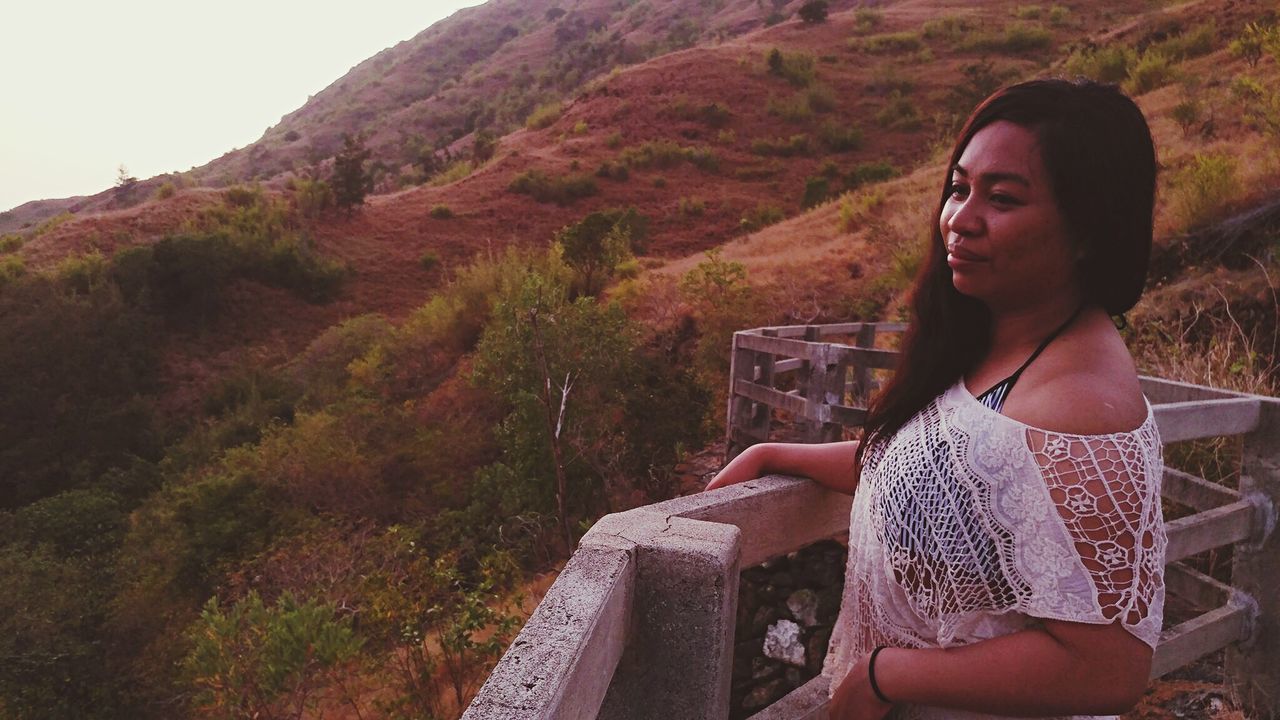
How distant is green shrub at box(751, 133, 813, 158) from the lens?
31.4 meters

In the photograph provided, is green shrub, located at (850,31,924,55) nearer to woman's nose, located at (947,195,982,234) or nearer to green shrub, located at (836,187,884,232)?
green shrub, located at (836,187,884,232)

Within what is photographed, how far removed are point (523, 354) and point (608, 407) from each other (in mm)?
1383

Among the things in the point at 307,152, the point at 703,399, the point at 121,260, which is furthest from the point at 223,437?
the point at 307,152

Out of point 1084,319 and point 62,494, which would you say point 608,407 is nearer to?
point 1084,319

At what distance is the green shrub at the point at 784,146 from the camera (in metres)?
31.4

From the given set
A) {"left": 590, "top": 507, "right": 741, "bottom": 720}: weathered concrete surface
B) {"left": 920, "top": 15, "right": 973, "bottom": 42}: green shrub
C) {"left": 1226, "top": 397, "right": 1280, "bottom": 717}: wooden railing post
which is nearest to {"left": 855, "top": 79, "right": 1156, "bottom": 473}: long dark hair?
{"left": 590, "top": 507, "right": 741, "bottom": 720}: weathered concrete surface

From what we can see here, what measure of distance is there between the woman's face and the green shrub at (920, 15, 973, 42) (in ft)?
144

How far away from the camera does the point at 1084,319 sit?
1057mm

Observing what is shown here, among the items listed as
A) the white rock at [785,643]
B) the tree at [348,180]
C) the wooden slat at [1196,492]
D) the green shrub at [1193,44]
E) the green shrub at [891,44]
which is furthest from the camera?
the green shrub at [891,44]

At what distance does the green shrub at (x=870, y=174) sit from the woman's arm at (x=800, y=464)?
1001 inches

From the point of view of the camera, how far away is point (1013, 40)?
34531 mm

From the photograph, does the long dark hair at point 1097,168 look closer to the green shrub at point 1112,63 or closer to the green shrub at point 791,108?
the green shrub at point 1112,63

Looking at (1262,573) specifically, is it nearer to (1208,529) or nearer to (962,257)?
(1208,529)

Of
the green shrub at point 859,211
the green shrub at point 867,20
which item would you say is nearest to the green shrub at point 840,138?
the green shrub at point 859,211
